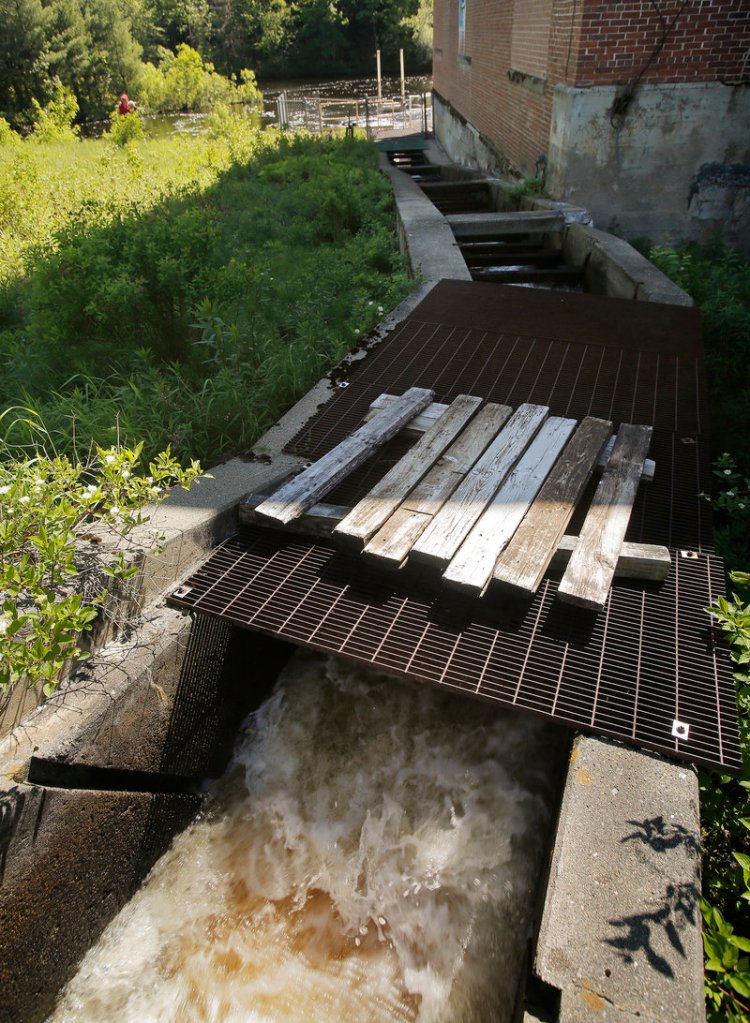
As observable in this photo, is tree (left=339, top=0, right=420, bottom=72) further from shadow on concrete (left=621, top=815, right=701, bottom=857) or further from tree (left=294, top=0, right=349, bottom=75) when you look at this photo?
shadow on concrete (left=621, top=815, right=701, bottom=857)

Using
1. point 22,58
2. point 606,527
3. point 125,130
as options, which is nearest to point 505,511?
point 606,527

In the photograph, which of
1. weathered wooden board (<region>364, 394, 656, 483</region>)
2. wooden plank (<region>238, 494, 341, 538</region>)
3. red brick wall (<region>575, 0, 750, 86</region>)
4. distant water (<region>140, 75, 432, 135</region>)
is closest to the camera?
wooden plank (<region>238, 494, 341, 538</region>)

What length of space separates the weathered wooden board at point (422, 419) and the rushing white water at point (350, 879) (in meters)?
1.35

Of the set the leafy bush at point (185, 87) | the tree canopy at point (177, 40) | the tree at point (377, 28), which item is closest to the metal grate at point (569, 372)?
the tree canopy at point (177, 40)

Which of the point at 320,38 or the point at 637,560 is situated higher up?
the point at 320,38

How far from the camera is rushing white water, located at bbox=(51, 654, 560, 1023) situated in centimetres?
205

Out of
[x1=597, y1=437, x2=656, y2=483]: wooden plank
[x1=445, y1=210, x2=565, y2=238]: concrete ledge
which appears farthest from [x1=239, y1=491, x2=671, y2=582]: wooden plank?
[x1=445, y1=210, x2=565, y2=238]: concrete ledge

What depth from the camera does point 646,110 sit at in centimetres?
619

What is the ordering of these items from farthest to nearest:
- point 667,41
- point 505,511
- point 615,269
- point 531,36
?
point 531,36, point 667,41, point 615,269, point 505,511

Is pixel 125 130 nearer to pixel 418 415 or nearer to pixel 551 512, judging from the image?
pixel 418 415

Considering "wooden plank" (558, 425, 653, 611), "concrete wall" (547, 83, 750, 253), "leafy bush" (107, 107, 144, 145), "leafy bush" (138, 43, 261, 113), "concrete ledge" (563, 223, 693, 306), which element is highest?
"leafy bush" (138, 43, 261, 113)

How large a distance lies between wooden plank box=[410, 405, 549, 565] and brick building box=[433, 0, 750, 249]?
4.66 meters

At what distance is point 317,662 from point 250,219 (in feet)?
22.2

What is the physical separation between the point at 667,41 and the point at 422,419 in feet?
17.5
